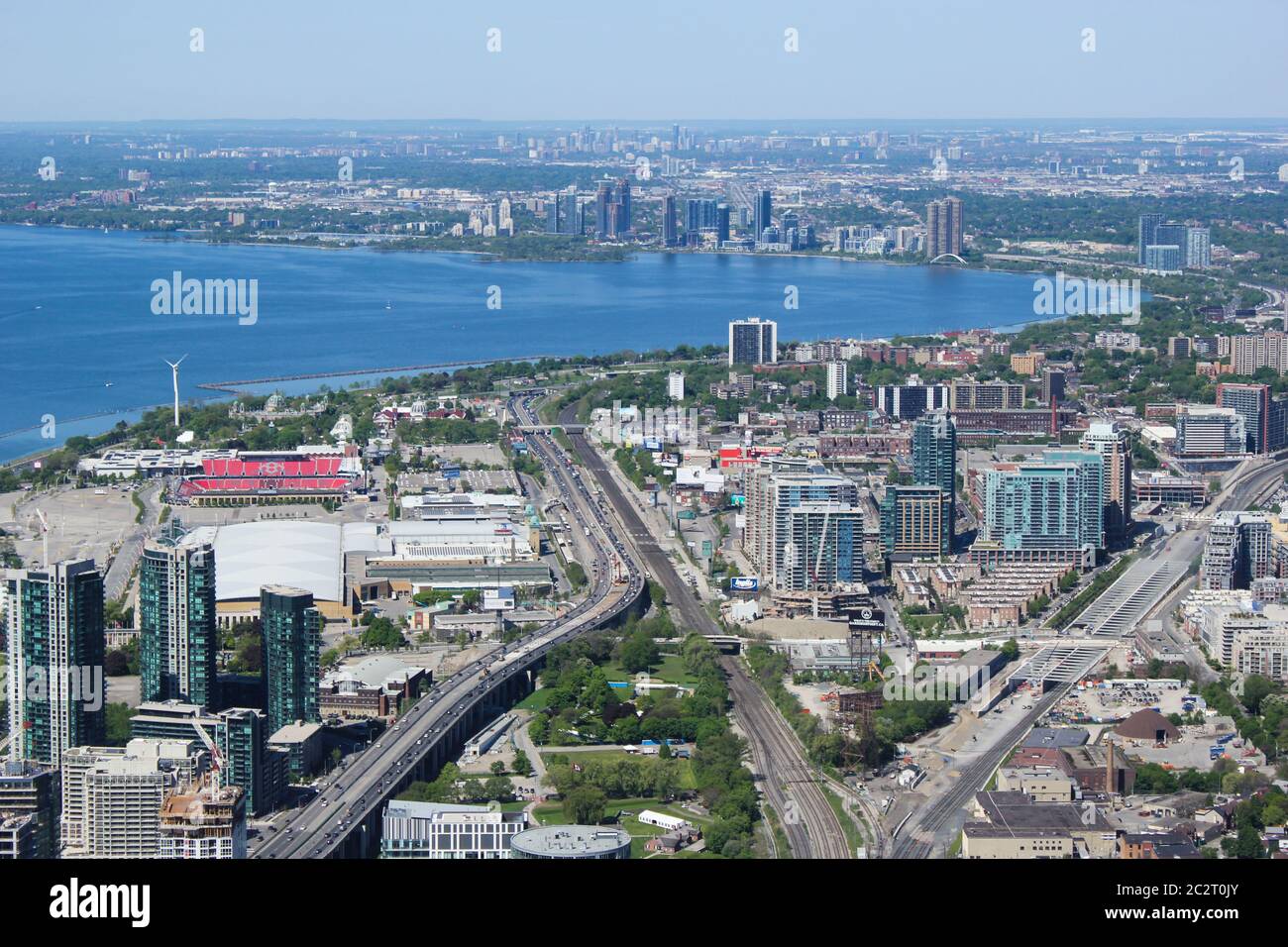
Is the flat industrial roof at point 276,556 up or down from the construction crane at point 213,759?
down

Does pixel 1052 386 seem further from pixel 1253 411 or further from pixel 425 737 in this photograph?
pixel 425 737

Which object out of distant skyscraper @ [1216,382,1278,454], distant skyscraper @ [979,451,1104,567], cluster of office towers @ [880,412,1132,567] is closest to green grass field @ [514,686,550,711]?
cluster of office towers @ [880,412,1132,567]

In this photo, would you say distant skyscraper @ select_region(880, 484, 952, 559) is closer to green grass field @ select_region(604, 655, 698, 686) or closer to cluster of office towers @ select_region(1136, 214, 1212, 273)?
green grass field @ select_region(604, 655, 698, 686)

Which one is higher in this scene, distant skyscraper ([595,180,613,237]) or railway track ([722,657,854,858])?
distant skyscraper ([595,180,613,237])

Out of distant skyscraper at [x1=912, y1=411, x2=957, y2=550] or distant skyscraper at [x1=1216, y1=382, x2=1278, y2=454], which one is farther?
distant skyscraper at [x1=1216, y1=382, x2=1278, y2=454]

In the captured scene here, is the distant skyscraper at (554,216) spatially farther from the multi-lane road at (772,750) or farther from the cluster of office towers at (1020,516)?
the cluster of office towers at (1020,516)

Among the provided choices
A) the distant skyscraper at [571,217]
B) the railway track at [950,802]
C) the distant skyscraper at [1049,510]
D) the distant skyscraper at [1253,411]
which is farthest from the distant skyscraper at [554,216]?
the railway track at [950,802]
